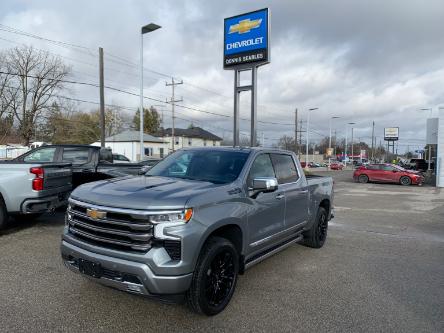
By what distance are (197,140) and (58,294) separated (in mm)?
87862

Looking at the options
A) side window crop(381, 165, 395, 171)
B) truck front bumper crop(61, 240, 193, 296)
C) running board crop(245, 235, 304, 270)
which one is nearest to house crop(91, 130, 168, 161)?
side window crop(381, 165, 395, 171)

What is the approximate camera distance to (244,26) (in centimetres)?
1709

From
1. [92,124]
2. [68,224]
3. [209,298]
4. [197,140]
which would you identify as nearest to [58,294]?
[68,224]

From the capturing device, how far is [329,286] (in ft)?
15.6

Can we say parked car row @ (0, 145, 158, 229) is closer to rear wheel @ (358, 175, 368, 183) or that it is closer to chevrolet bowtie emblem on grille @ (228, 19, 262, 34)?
chevrolet bowtie emblem on grille @ (228, 19, 262, 34)

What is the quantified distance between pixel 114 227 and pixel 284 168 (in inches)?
115

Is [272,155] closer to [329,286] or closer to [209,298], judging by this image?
[329,286]

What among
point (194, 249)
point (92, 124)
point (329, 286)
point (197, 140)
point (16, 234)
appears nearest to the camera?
point (194, 249)

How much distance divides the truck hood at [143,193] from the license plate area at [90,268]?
579 millimetres

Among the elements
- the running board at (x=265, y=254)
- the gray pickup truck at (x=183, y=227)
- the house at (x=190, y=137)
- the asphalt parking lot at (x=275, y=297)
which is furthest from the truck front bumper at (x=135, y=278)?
the house at (x=190, y=137)

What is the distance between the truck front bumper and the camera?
321 cm

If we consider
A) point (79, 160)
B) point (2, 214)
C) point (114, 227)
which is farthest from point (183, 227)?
point (79, 160)

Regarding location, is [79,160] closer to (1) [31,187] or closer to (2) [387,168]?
(1) [31,187]

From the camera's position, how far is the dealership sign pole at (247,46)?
642 inches
